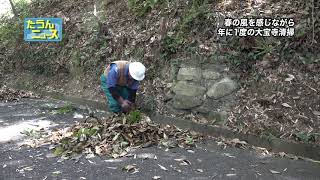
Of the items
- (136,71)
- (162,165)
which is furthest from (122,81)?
(162,165)

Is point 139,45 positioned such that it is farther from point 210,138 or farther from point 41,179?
point 41,179

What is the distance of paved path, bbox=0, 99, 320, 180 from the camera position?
4496mm

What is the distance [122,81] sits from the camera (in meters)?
6.76

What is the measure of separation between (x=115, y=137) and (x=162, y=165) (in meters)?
1.11

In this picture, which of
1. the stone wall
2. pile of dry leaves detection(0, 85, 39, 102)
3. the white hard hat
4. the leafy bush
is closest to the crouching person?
the white hard hat

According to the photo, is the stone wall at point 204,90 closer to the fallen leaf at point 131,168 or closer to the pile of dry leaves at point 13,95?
the fallen leaf at point 131,168

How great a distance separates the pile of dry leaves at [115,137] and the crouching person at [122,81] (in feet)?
1.85

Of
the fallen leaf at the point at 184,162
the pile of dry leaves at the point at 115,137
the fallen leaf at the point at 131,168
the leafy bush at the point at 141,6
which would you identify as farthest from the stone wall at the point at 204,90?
the leafy bush at the point at 141,6

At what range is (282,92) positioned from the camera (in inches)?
235

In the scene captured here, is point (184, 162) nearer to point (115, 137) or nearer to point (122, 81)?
point (115, 137)

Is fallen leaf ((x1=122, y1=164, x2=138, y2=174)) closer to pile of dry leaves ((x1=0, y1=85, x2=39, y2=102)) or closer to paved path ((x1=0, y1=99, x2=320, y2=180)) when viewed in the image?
paved path ((x1=0, y1=99, x2=320, y2=180))

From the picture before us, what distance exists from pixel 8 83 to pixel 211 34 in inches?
332

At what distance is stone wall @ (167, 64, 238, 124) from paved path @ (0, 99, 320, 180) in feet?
2.62

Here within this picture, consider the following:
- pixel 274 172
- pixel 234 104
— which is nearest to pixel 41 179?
pixel 274 172
